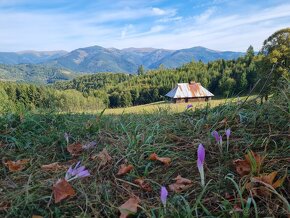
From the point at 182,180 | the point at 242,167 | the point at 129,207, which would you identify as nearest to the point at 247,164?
the point at 242,167

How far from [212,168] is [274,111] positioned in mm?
733

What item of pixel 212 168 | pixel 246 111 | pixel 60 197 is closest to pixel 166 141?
pixel 212 168

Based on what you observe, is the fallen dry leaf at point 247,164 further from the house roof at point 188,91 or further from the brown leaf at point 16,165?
the house roof at point 188,91

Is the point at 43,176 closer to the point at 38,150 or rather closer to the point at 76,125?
the point at 38,150

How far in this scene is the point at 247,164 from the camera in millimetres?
1418

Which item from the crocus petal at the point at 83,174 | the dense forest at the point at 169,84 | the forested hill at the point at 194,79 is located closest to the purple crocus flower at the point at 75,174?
the crocus petal at the point at 83,174

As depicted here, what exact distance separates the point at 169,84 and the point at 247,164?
8366cm

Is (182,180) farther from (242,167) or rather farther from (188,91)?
(188,91)

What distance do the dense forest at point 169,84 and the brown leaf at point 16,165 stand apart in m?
1.27

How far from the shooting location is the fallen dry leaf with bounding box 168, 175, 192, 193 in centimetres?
136

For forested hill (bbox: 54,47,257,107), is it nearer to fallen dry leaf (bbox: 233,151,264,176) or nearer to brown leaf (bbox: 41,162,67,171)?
brown leaf (bbox: 41,162,67,171)

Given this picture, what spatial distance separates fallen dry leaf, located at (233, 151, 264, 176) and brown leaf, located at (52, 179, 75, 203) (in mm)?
789

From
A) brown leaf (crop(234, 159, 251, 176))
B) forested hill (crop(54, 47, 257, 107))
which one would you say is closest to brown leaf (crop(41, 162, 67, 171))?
brown leaf (crop(234, 159, 251, 176))

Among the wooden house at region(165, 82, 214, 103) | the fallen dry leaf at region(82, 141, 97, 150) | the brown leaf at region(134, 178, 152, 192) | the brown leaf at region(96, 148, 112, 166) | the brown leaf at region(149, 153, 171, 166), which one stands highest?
the brown leaf at region(149, 153, 171, 166)
